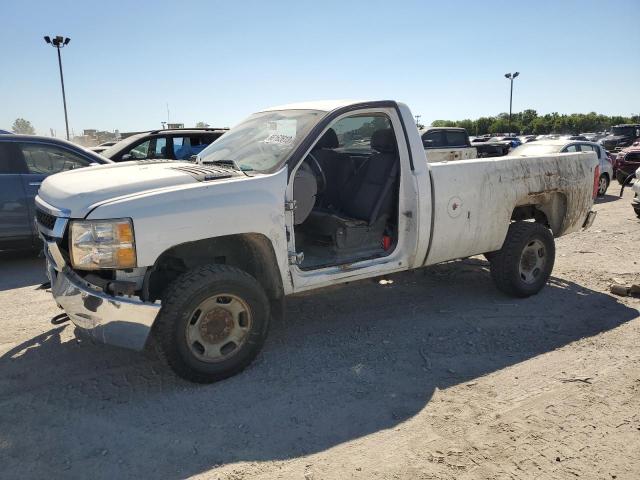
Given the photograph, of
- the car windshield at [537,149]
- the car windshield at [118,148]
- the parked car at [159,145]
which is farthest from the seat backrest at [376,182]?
the car windshield at [537,149]

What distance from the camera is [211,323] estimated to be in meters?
3.62

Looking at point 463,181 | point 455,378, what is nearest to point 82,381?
point 455,378

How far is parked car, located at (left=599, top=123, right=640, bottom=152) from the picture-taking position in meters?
28.8

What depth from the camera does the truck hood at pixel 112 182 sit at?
3.38 m

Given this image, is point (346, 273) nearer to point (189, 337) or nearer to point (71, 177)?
point (189, 337)

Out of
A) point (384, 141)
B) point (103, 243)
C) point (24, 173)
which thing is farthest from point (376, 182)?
point (24, 173)

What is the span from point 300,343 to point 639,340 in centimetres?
284

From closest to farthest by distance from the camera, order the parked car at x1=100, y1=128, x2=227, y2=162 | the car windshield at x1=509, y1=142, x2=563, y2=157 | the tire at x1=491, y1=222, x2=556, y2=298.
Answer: the tire at x1=491, y1=222, x2=556, y2=298, the parked car at x1=100, y1=128, x2=227, y2=162, the car windshield at x1=509, y1=142, x2=563, y2=157

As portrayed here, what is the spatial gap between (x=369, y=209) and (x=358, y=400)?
1.86 m

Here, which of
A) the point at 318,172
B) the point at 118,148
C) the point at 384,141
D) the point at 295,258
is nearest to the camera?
the point at 295,258

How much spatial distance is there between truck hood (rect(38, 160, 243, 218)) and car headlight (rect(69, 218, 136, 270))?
0.12m

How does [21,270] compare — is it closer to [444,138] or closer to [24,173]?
[24,173]

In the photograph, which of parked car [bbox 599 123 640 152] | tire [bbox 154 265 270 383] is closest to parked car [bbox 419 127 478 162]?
tire [bbox 154 265 270 383]

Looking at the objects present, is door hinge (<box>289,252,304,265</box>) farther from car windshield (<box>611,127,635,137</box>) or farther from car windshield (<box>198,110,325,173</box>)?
car windshield (<box>611,127,635,137</box>)
